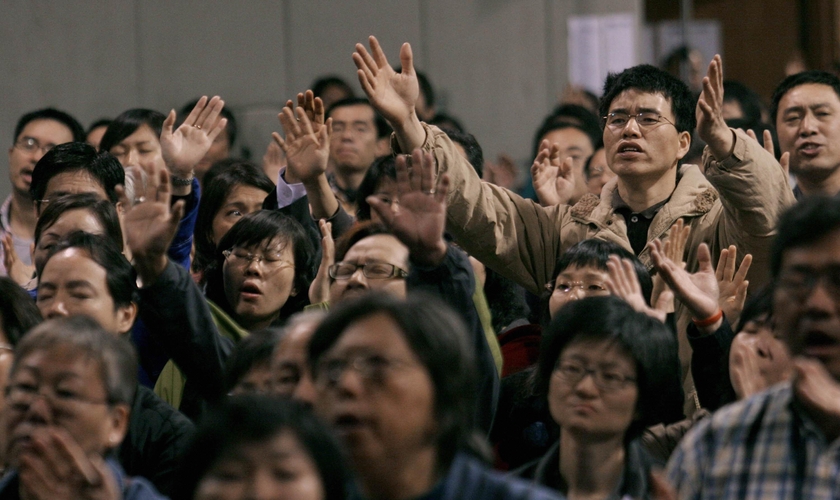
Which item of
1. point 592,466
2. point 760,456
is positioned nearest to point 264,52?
point 592,466

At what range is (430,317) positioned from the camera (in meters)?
2.00

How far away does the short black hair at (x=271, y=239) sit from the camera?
3592 mm

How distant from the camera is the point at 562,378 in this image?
98.4 inches

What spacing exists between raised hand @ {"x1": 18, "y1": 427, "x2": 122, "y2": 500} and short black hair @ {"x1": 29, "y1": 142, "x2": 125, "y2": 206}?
84.4 inches

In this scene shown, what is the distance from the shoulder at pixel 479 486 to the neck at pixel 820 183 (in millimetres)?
2666

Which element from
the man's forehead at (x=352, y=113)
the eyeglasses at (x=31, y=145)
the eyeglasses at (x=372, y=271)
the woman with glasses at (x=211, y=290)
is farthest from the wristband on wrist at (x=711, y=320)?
the eyeglasses at (x=31, y=145)

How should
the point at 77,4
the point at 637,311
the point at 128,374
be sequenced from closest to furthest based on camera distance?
the point at 128,374, the point at 637,311, the point at 77,4

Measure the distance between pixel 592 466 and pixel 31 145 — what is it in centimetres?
343

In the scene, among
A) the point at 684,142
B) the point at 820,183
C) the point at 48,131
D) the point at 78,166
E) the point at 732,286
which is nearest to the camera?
the point at 732,286

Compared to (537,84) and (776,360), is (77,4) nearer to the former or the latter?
(537,84)

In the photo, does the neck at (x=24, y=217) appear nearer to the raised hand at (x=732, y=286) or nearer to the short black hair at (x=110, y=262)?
the short black hair at (x=110, y=262)

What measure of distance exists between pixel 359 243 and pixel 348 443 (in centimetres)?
141

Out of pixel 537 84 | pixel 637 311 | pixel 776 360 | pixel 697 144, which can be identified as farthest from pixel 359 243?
pixel 537 84

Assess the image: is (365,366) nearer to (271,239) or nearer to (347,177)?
(271,239)
